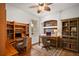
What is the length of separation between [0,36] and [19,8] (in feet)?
2.25

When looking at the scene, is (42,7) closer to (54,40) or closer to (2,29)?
(54,40)

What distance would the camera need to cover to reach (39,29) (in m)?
1.97

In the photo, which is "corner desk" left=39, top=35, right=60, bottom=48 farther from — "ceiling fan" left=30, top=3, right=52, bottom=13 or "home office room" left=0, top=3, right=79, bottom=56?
"ceiling fan" left=30, top=3, right=52, bottom=13

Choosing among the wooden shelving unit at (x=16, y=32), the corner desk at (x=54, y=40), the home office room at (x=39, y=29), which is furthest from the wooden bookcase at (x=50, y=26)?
the wooden shelving unit at (x=16, y=32)

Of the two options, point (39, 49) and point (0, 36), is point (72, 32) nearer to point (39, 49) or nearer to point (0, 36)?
point (39, 49)

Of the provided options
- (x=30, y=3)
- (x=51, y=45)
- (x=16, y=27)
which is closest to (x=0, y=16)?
(x=16, y=27)

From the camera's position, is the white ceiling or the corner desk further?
the corner desk

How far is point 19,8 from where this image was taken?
1.87 meters

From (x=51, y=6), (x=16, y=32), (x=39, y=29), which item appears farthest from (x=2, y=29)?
(x=51, y=6)

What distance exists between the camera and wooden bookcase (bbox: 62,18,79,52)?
1874mm

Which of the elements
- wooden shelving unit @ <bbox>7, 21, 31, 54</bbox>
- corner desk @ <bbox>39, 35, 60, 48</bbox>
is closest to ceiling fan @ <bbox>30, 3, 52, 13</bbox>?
wooden shelving unit @ <bbox>7, 21, 31, 54</bbox>

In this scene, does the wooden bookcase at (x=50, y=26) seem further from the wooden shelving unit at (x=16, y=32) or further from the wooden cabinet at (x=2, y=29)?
the wooden cabinet at (x=2, y=29)

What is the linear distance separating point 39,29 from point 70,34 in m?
0.67

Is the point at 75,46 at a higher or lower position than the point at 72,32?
lower
